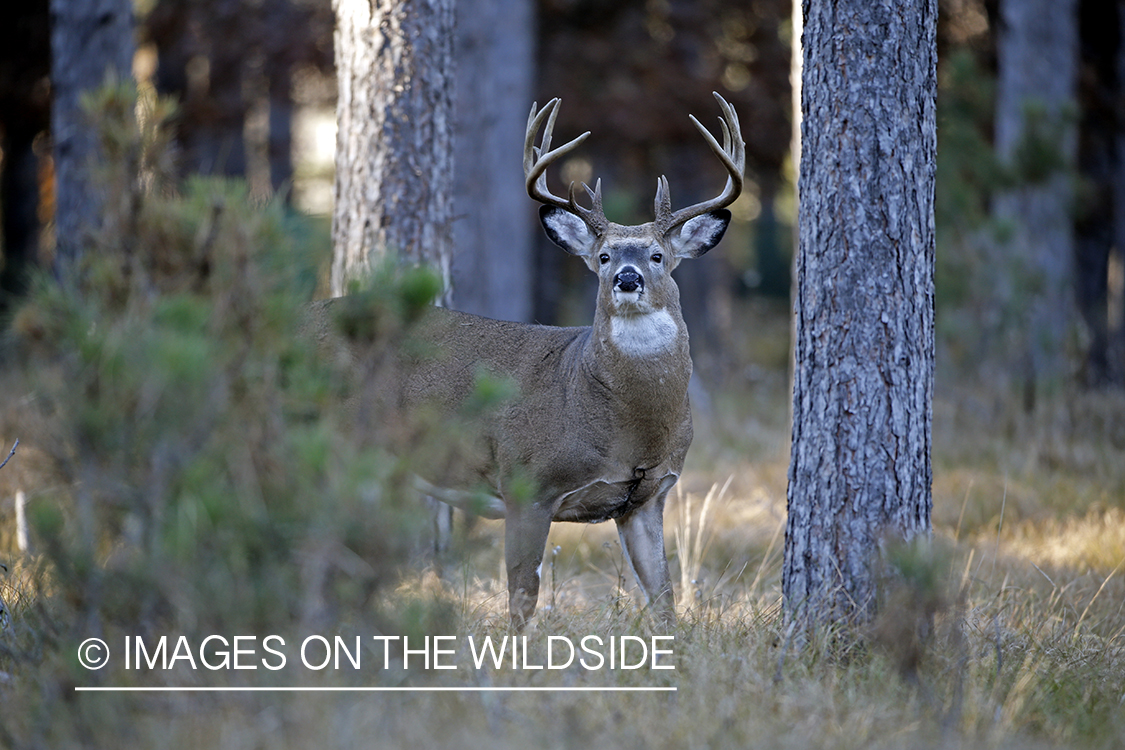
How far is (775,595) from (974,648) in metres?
0.99

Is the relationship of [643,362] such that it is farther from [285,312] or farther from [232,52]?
[232,52]

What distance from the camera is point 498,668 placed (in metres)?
3.33

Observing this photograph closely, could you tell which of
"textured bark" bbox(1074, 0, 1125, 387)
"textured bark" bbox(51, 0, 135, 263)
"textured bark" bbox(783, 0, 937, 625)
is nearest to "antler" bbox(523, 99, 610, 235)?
"textured bark" bbox(783, 0, 937, 625)

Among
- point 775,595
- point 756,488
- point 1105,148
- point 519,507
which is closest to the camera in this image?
point 519,507

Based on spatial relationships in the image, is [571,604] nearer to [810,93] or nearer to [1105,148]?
[810,93]

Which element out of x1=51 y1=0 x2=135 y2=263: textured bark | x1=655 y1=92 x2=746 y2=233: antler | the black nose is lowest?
the black nose

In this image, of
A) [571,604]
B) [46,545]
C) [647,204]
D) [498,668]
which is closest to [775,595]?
[571,604]

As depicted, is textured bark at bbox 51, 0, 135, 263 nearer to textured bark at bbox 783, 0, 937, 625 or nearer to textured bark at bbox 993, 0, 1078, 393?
textured bark at bbox 783, 0, 937, 625

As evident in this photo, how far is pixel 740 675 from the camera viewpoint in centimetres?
Result: 331

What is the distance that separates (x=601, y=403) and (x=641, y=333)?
0.35m

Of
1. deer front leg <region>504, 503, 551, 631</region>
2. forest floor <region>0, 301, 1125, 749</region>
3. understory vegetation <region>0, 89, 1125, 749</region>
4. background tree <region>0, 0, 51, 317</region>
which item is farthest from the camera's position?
background tree <region>0, 0, 51, 317</region>

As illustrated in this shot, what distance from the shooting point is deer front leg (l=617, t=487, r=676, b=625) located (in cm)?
450

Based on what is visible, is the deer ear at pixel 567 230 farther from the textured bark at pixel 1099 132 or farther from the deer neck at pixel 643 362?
the textured bark at pixel 1099 132

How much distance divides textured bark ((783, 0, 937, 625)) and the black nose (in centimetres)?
81
